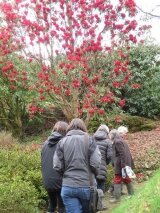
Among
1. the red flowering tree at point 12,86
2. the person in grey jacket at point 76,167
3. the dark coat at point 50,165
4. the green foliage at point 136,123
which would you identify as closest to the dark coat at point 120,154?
the dark coat at point 50,165

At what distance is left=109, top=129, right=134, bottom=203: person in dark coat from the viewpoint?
9.07 metres

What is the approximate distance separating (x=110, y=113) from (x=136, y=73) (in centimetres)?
360

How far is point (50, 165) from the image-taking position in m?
7.20

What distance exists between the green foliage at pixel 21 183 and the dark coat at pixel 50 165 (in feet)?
2.19

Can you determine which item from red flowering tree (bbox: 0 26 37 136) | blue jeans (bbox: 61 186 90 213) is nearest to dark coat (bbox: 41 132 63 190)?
blue jeans (bbox: 61 186 90 213)

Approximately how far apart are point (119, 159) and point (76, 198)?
3.49 meters

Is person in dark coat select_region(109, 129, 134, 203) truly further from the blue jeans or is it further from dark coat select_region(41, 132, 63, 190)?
the blue jeans

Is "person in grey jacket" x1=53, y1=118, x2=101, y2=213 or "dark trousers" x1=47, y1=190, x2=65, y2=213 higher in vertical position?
"person in grey jacket" x1=53, y1=118, x2=101, y2=213

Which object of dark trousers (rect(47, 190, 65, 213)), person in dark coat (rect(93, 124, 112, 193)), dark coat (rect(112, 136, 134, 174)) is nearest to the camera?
dark trousers (rect(47, 190, 65, 213))

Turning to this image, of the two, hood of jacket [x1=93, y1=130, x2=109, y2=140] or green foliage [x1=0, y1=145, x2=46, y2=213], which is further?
hood of jacket [x1=93, y1=130, x2=109, y2=140]

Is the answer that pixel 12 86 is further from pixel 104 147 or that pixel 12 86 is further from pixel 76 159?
pixel 76 159

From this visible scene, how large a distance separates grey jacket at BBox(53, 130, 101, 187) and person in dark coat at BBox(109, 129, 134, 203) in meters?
3.21

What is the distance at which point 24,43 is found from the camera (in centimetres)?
1405

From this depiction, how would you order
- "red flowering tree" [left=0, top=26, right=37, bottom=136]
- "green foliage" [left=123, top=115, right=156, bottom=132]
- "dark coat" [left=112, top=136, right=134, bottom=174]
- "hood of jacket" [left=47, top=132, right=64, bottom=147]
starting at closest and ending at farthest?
"hood of jacket" [left=47, top=132, right=64, bottom=147], "dark coat" [left=112, top=136, right=134, bottom=174], "red flowering tree" [left=0, top=26, right=37, bottom=136], "green foliage" [left=123, top=115, right=156, bottom=132]
